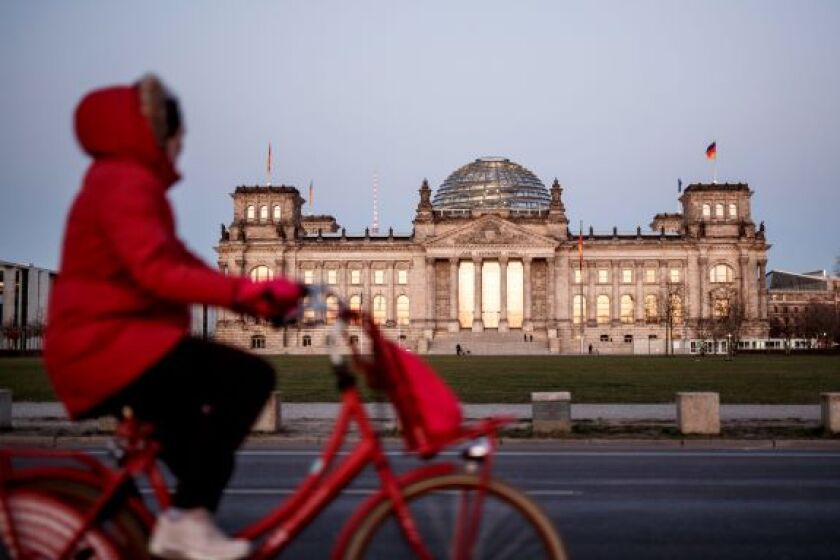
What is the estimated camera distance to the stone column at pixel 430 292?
113 meters

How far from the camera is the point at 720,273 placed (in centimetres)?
11412

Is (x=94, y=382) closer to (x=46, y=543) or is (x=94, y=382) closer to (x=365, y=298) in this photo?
(x=46, y=543)

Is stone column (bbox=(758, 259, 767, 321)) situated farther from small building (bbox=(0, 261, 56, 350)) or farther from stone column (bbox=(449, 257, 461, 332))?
small building (bbox=(0, 261, 56, 350))

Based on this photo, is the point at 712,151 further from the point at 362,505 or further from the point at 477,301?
the point at 362,505

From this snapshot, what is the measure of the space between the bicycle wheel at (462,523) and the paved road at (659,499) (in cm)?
295

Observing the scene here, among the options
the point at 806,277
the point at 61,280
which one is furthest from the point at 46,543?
the point at 806,277

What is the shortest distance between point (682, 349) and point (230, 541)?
343ft

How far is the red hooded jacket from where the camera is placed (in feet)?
13.3

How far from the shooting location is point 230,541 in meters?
4.23

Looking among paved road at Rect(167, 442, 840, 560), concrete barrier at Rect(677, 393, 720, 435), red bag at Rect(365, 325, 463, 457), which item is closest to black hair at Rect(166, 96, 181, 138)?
red bag at Rect(365, 325, 463, 457)

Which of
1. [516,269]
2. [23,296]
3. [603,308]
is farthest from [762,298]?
[23,296]

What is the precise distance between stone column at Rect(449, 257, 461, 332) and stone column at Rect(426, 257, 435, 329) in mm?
2036

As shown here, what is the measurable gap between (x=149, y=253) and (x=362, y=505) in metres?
1.43

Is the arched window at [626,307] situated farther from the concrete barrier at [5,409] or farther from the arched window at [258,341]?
the concrete barrier at [5,409]
